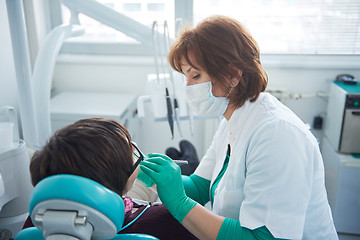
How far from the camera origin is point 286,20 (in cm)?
218

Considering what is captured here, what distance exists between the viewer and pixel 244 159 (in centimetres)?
100

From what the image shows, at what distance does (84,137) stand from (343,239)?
1838 mm

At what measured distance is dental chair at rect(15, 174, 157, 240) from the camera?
0.60 m

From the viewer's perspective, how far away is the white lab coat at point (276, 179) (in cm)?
87

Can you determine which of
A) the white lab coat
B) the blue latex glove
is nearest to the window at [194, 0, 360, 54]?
the white lab coat

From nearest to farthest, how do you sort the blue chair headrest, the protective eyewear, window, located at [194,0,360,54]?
the blue chair headrest
the protective eyewear
window, located at [194,0,360,54]

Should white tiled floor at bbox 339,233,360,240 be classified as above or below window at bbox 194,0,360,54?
below

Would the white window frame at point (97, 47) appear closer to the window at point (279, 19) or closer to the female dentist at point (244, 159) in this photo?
the window at point (279, 19)

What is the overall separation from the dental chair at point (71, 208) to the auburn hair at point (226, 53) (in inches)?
22.2

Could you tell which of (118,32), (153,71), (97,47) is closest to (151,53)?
(153,71)

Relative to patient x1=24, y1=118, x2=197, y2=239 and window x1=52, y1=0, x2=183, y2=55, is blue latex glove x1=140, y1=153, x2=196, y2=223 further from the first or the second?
window x1=52, y1=0, x2=183, y2=55

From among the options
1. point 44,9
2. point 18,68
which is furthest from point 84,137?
point 44,9

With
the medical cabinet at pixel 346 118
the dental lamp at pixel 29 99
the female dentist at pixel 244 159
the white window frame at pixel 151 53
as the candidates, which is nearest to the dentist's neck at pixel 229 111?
the female dentist at pixel 244 159

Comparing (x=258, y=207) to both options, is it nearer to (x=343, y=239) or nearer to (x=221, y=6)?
(x=343, y=239)
